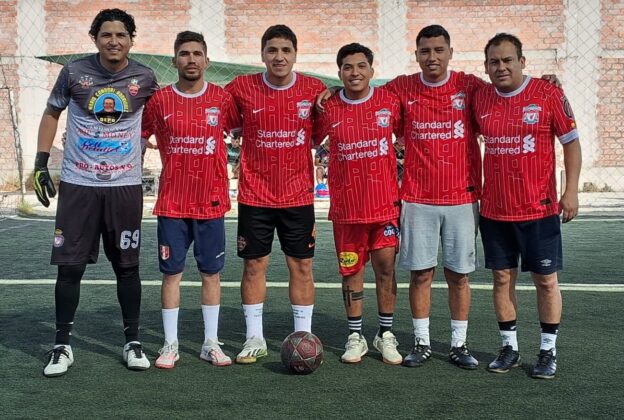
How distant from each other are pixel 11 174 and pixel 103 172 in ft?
52.8

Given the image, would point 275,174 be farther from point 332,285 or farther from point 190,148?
point 332,285

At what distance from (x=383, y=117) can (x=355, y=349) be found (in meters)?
1.40

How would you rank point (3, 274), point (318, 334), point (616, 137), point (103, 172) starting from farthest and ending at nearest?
point (616, 137) < point (3, 274) < point (318, 334) < point (103, 172)

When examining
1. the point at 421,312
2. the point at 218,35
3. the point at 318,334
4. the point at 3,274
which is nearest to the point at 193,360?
the point at 318,334

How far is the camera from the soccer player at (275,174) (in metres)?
5.02

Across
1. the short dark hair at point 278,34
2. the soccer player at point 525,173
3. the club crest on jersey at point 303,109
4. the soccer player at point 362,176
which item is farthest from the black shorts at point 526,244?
the short dark hair at point 278,34

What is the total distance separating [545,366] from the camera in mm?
4645

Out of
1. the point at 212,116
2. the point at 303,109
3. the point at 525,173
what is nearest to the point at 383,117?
the point at 303,109

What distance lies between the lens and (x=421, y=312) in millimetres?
5070

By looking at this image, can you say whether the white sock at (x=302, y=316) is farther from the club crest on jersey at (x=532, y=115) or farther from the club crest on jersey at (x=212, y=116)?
the club crest on jersey at (x=532, y=115)

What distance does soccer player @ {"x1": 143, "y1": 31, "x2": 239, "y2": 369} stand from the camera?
492 centimetres

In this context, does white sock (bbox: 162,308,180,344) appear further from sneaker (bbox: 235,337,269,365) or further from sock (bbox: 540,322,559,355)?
sock (bbox: 540,322,559,355)

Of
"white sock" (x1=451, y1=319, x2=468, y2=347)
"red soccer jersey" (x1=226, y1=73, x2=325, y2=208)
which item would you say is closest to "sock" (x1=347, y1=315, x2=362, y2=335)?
"white sock" (x1=451, y1=319, x2=468, y2=347)

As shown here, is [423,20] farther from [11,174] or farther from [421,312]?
[421,312]
